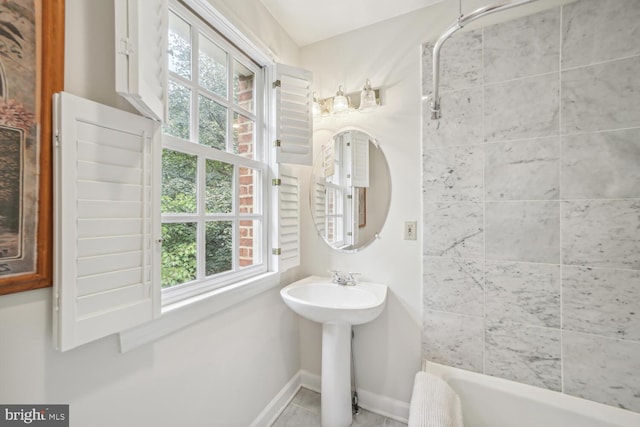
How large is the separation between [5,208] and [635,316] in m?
2.36

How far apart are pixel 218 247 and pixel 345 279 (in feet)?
2.74

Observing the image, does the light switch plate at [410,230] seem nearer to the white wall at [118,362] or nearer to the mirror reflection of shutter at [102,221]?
the white wall at [118,362]

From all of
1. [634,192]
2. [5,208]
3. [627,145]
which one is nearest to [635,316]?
[634,192]

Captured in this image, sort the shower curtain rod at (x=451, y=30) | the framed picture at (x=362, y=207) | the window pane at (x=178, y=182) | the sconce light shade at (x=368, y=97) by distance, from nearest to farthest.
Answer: the shower curtain rod at (x=451, y=30) < the window pane at (x=178, y=182) < the sconce light shade at (x=368, y=97) < the framed picture at (x=362, y=207)

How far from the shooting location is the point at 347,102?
176 cm

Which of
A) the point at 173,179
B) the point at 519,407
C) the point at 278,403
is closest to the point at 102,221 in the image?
the point at 173,179

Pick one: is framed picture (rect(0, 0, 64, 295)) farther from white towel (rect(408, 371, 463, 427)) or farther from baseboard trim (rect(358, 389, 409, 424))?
baseboard trim (rect(358, 389, 409, 424))

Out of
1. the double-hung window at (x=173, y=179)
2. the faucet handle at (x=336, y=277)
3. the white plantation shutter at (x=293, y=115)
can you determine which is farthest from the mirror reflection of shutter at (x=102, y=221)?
the faucet handle at (x=336, y=277)

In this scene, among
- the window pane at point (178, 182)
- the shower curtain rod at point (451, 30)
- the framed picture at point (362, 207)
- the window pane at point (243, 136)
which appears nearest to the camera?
the shower curtain rod at point (451, 30)

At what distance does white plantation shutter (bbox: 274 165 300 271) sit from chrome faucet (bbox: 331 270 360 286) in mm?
305

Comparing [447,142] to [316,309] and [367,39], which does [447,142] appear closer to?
[367,39]

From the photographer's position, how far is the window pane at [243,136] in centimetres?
156

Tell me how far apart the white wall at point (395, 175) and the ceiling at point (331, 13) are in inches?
2.0

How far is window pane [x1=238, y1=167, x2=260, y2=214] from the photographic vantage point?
162 cm
